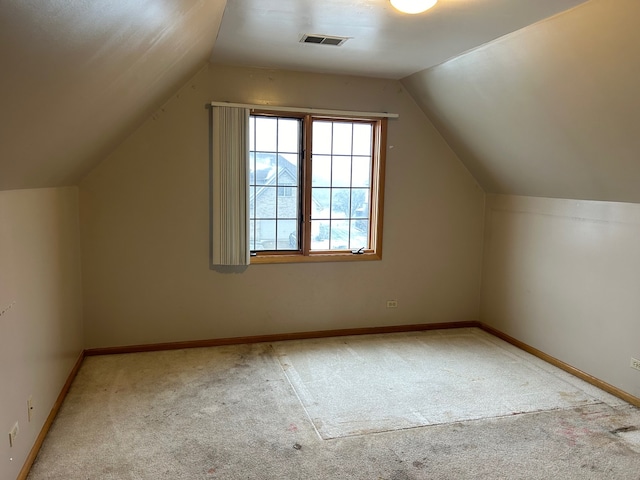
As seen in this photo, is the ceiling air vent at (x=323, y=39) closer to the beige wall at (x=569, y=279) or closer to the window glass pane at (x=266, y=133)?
the window glass pane at (x=266, y=133)

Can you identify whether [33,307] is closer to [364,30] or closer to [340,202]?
[364,30]

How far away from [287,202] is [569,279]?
8.13ft

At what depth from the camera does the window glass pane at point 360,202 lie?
180 inches

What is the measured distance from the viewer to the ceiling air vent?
318 cm

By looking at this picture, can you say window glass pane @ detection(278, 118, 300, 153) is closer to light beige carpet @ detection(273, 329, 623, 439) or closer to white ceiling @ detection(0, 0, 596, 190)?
white ceiling @ detection(0, 0, 596, 190)

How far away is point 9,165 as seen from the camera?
6.40 ft

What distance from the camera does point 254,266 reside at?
4.27 meters

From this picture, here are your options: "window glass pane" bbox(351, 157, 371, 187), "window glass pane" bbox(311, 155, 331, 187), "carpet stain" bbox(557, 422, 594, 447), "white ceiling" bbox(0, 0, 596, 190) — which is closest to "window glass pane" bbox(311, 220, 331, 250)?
"window glass pane" bbox(311, 155, 331, 187)

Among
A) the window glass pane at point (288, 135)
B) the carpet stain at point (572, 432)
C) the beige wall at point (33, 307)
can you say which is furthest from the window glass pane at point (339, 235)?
the carpet stain at point (572, 432)

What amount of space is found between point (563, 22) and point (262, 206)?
2.70m

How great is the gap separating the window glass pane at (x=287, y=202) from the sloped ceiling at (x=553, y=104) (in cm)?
149

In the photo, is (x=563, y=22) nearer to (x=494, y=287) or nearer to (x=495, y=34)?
(x=495, y=34)

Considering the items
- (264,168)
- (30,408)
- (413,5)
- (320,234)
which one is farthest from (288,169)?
(30,408)

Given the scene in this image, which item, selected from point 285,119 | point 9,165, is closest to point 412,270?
point 285,119
